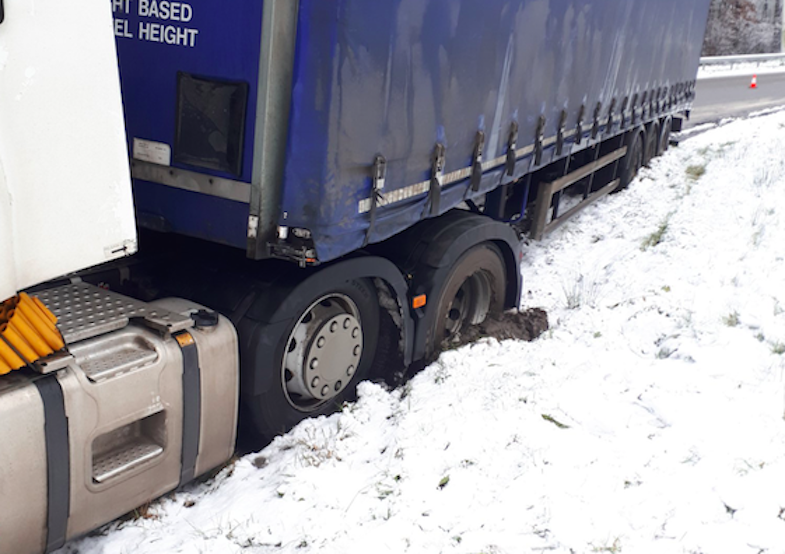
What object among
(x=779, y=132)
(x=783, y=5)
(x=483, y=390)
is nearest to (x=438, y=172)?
(x=483, y=390)

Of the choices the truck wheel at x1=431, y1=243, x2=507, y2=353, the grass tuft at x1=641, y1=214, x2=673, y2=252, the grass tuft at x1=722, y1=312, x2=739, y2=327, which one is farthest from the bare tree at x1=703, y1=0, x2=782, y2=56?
the truck wheel at x1=431, y1=243, x2=507, y2=353

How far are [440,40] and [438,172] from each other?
0.74 metres

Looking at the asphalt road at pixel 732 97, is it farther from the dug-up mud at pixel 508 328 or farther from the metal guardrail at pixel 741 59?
the dug-up mud at pixel 508 328

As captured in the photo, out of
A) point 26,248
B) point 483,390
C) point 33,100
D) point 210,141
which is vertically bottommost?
point 483,390

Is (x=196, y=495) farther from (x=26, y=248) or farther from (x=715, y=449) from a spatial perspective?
(x=715, y=449)

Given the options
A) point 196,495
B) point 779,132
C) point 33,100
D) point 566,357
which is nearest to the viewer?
point 33,100

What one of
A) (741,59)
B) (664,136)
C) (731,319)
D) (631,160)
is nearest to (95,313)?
(731,319)

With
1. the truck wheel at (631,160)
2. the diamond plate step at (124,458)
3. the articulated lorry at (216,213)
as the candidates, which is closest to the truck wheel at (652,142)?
the truck wheel at (631,160)

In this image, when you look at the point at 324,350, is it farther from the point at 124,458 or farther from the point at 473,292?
the point at 473,292

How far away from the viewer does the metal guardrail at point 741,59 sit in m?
27.6

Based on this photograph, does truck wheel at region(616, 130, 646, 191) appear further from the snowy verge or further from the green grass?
the snowy verge

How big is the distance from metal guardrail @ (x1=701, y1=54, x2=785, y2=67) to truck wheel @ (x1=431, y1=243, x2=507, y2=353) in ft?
84.3

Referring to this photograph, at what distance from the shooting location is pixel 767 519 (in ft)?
9.73

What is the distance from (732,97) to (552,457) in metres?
21.4
